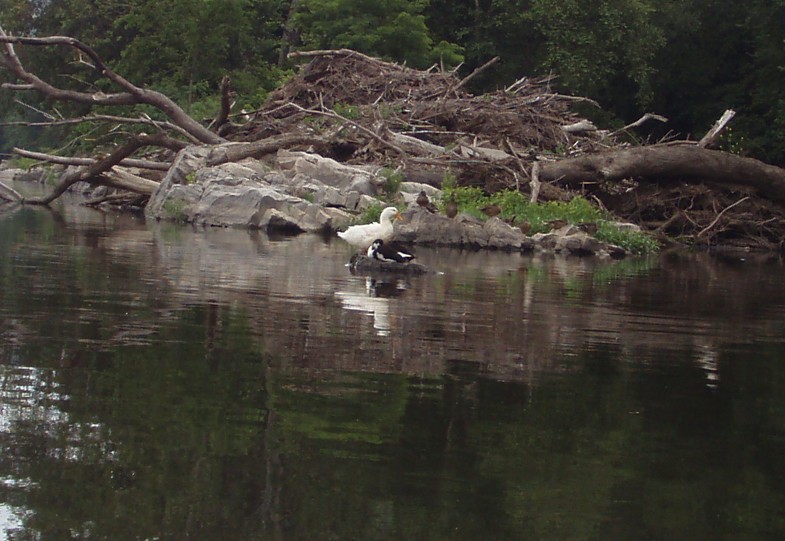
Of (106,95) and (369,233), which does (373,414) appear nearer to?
(369,233)

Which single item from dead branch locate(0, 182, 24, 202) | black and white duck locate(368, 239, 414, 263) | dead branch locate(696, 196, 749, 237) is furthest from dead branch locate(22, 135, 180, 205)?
black and white duck locate(368, 239, 414, 263)

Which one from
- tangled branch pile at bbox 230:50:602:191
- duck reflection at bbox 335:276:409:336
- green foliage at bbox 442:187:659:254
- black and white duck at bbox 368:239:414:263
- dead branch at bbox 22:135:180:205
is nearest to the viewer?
duck reflection at bbox 335:276:409:336

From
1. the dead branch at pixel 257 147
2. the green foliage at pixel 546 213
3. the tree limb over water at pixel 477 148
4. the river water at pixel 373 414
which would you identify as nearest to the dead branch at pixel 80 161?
the tree limb over water at pixel 477 148

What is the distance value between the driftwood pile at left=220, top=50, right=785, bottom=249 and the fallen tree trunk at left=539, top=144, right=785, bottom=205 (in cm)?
4

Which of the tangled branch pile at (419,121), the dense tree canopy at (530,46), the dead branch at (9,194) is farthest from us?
the dense tree canopy at (530,46)

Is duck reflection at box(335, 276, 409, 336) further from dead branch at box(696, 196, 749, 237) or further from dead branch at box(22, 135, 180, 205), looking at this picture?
dead branch at box(22, 135, 180, 205)

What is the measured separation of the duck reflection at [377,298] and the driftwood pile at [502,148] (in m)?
11.3

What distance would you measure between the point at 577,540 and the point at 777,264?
21.0 metres

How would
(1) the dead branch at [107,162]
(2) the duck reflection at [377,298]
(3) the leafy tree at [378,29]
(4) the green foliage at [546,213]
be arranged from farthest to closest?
1. (3) the leafy tree at [378,29]
2. (1) the dead branch at [107,162]
3. (4) the green foliage at [546,213]
4. (2) the duck reflection at [377,298]

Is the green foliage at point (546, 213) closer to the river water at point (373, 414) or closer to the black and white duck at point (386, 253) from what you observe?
the black and white duck at point (386, 253)

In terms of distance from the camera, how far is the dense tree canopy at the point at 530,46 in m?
42.2

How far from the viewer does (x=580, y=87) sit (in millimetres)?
45094

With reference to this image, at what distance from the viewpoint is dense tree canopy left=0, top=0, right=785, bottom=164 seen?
4225 centimetres

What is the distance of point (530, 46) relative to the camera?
1898 inches
